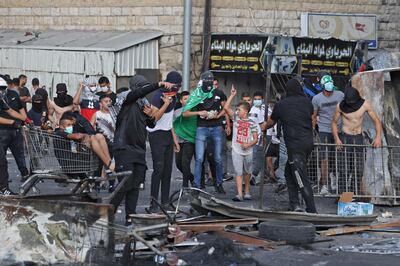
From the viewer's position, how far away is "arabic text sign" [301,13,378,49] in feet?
88.9

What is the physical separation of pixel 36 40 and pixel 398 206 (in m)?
15.5

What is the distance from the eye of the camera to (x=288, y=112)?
44.5ft

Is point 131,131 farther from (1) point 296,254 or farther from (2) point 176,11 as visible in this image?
(2) point 176,11

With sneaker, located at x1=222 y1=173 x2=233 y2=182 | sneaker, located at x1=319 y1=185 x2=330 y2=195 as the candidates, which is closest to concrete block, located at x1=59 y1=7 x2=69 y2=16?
sneaker, located at x1=222 y1=173 x2=233 y2=182

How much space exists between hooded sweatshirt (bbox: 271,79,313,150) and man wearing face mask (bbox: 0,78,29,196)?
4005 mm

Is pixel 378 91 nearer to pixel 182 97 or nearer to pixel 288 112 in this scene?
pixel 288 112

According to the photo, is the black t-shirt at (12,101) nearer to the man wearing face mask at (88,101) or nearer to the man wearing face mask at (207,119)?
the man wearing face mask at (207,119)

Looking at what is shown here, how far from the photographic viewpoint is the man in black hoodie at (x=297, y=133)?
44.3 feet

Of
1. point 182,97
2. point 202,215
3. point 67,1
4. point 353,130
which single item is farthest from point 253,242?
point 67,1

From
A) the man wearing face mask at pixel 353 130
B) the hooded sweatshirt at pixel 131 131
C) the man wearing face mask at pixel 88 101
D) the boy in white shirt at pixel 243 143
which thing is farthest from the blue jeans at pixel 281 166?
the hooded sweatshirt at pixel 131 131

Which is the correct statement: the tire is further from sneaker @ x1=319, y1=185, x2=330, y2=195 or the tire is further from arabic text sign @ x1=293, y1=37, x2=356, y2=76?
arabic text sign @ x1=293, y1=37, x2=356, y2=76

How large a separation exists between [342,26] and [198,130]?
12.6 metres

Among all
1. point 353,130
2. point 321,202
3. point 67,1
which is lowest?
point 321,202

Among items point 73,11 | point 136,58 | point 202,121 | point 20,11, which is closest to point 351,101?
point 202,121
